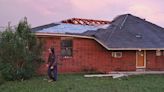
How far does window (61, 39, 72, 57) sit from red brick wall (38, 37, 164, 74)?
0.26 m

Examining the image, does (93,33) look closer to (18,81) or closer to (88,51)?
(88,51)

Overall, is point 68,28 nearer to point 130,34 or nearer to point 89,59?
point 89,59

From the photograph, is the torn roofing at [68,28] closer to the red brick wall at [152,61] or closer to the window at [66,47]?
the window at [66,47]

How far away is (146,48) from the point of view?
91.6ft

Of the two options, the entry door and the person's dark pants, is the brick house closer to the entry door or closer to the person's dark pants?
the entry door

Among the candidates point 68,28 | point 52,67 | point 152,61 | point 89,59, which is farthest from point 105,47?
point 52,67

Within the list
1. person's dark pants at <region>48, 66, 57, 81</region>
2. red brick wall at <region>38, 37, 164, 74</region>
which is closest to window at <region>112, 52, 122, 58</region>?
red brick wall at <region>38, 37, 164, 74</region>

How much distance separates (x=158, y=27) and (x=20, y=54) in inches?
582

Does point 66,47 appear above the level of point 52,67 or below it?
above

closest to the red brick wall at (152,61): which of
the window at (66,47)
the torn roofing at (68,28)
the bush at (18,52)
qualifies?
the torn roofing at (68,28)

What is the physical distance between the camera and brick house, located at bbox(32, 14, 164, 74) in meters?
26.9

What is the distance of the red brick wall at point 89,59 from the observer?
2688cm

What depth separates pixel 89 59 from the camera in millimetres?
27750

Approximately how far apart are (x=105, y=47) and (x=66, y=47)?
2769 millimetres
